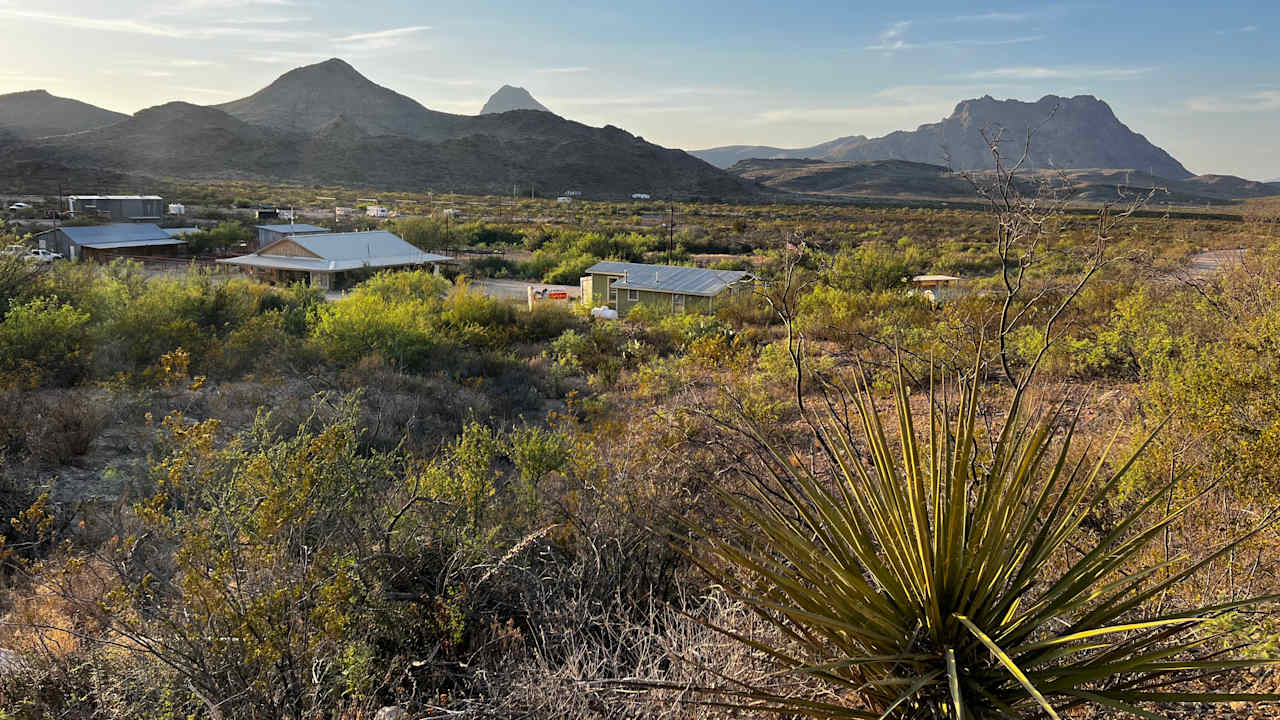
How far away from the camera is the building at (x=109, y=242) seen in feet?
110

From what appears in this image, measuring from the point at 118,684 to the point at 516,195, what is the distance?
108220 mm

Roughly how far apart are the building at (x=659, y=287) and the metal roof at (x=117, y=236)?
25.5 m

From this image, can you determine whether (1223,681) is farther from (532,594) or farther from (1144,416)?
(1144,416)

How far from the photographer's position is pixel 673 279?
933 inches

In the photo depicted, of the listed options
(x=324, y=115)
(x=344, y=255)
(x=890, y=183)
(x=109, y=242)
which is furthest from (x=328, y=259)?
(x=324, y=115)

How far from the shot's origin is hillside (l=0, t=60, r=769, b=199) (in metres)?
104

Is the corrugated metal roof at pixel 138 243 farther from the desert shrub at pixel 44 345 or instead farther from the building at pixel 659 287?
the desert shrub at pixel 44 345

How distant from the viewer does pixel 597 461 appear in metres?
6.54

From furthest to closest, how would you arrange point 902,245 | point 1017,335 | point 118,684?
point 902,245 < point 1017,335 < point 118,684

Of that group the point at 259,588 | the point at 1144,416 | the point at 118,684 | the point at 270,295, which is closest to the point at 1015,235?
the point at 259,588

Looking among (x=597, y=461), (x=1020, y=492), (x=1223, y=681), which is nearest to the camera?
(x=1020, y=492)

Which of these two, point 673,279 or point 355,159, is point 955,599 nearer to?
point 673,279

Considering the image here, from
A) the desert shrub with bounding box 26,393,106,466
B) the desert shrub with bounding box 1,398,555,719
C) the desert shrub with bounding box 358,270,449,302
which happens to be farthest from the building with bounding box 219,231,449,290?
the desert shrub with bounding box 1,398,555,719

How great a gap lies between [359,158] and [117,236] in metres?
87.5
